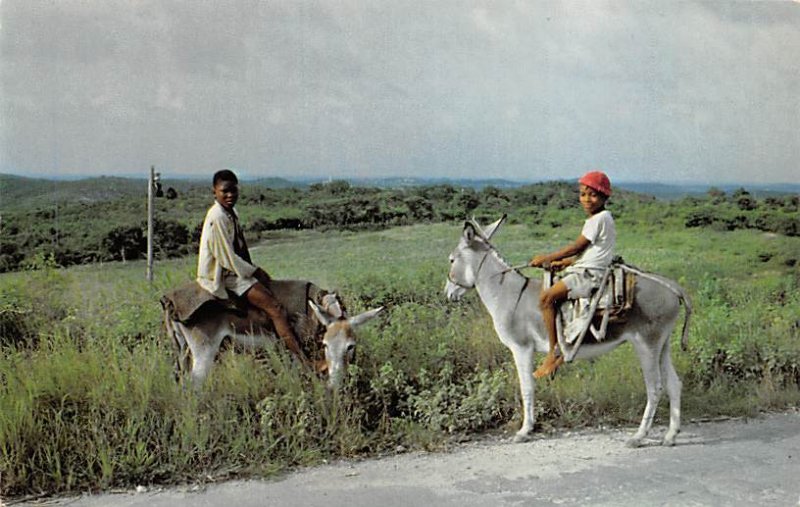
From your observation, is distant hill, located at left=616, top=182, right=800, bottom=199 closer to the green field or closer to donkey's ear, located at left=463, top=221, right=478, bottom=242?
the green field

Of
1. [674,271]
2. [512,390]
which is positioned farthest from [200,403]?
[674,271]

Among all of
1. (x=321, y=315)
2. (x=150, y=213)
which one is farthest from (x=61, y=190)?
(x=321, y=315)

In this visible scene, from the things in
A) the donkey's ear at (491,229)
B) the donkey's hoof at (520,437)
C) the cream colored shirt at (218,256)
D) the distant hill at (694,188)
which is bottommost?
the donkey's hoof at (520,437)

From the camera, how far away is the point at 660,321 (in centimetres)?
610

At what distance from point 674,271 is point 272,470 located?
11.8ft

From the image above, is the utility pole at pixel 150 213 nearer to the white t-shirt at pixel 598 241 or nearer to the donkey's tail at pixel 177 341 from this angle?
the donkey's tail at pixel 177 341

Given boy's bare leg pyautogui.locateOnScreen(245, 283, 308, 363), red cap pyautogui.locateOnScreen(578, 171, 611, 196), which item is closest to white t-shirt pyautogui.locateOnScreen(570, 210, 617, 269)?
red cap pyautogui.locateOnScreen(578, 171, 611, 196)

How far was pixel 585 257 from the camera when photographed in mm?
6055

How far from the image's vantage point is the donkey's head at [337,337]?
A: 608 cm

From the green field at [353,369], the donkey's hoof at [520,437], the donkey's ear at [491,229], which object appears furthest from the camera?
the donkey's hoof at [520,437]

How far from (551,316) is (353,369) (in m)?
1.36

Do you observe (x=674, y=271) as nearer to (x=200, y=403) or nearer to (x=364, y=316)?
(x=364, y=316)

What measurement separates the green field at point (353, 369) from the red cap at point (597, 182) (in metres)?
1.07

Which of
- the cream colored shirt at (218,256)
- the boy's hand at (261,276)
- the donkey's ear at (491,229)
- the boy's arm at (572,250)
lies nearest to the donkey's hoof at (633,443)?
the boy's arm at (572,250)
